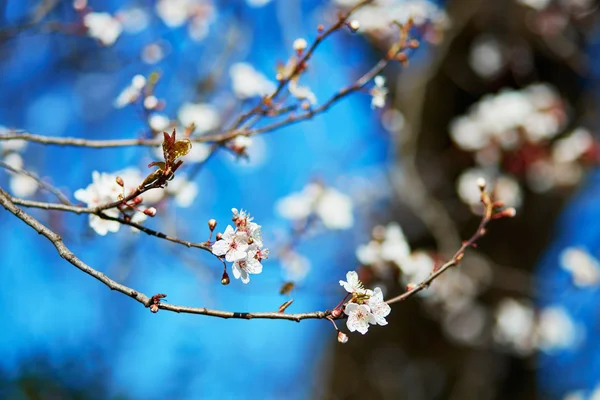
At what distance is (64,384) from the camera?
4.45m

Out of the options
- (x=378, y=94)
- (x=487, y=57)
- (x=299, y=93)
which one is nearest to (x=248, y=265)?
(x=299, y=93)

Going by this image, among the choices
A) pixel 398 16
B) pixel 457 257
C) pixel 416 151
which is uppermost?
pixel 416 151

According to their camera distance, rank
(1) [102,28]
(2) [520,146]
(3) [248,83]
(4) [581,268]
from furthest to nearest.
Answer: (2) [520,146] < (4) [581,268] < (3) [248,83] < (1) [102,28]

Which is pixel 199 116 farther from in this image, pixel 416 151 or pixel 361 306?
pixel 416 151

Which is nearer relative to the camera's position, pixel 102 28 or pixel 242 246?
pixel 242 246

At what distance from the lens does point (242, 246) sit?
1.17 m

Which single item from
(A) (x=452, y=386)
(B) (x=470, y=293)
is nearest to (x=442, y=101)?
(B) (x=470, y=293)

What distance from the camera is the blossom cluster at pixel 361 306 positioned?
46.5 inches

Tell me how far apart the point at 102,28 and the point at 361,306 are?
5.33 ft

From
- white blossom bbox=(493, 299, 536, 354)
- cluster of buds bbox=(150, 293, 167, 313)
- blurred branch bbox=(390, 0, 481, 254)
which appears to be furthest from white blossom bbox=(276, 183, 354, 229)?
cluster of buds bbox=(150, 293, 167, 313)

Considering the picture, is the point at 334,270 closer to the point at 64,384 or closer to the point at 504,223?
the point at 504,223

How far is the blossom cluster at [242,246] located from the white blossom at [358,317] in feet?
0.69

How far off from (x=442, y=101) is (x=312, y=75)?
6.51 ft

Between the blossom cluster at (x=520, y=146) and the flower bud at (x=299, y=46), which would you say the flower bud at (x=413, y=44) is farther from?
the blossom cluster at (x=520, y=146)
